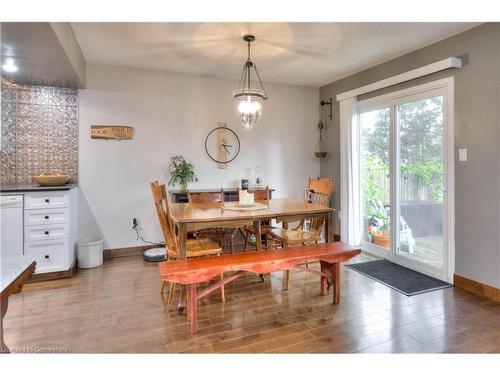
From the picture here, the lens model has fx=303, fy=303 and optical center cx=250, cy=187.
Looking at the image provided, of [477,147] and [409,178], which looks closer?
[477,147]

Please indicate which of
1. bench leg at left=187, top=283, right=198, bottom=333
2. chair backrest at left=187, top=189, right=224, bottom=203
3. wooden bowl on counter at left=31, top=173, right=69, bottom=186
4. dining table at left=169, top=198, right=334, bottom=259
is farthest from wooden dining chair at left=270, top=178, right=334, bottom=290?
wooden bowl on counter at left=31, top=173, right=69, bottom=186

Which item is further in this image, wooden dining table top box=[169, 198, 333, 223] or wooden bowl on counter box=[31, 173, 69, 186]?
wooden bowl on counter box=[31, 173, 69, 186]

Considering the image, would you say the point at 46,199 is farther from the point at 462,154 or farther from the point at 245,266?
the point at 462,154

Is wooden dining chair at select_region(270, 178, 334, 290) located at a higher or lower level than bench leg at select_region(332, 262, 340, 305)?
higher

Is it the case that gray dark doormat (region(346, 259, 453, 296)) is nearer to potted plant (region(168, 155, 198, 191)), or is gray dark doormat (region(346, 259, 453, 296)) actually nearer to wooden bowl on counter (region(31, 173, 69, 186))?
potted plant (region(168, 155, 198, 191))

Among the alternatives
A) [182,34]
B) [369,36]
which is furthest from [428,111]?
[182,34]

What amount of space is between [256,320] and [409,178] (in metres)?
2.49

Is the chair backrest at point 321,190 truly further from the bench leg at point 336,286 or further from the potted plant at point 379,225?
the potted plant at point 379,225

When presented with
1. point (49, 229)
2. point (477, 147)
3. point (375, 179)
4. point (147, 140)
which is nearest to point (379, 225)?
point (375, 179)

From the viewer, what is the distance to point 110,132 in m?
3.90

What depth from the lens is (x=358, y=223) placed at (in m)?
4.35

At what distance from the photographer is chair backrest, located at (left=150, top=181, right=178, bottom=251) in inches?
99.0
